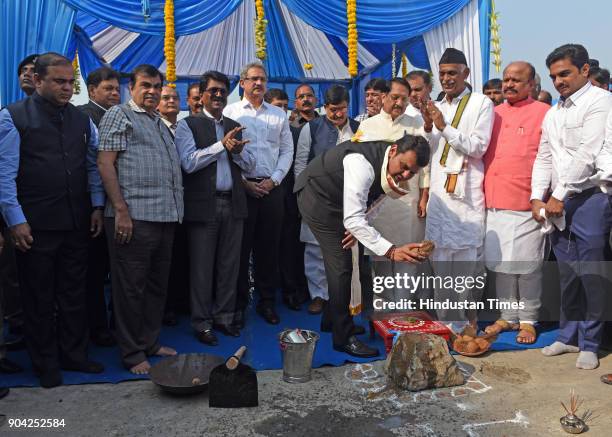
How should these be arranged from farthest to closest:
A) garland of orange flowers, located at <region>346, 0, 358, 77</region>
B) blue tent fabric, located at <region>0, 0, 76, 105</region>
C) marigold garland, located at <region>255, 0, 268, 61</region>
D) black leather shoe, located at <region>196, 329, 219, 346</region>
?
1. garland of orange flowers, located at <region>346, 0, 358, 77</region>
2. marigold garland, located at <region>255, 0, 268, 61</region>
3. blue tent fabric, located at <region>0, 0, 76, 105</region>
4. black leather shoe, located at <region>196, 329, 219, 346</region>

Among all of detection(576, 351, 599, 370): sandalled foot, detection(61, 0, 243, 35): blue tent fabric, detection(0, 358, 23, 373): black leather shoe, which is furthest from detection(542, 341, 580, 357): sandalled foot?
detection(61, 0, 243, 35): blue tent fabric

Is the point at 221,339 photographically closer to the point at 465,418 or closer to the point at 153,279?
the point at 153,279

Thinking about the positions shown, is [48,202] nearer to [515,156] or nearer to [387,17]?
[515,156]

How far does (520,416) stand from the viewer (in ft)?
8.79

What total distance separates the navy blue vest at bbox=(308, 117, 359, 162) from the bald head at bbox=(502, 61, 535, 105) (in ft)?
4.06

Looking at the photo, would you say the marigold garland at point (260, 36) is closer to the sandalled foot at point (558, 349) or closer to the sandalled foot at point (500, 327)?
the sandalled foot at point (500, 327)

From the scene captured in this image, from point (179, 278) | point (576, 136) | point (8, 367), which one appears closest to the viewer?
point (8, 367)

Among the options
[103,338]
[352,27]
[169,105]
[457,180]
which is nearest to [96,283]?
[103,338]

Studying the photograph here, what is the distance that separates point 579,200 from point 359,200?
1.46 meters

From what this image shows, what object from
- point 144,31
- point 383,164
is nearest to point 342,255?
point 383,164

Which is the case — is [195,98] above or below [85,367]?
above

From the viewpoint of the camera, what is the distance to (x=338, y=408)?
278cm

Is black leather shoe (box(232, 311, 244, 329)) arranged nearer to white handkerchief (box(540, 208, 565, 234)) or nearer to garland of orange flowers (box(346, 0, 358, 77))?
white handkerchief (box(540, 208, 565, 234))

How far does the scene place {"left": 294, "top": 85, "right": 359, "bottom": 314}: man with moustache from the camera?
433 centimetres
